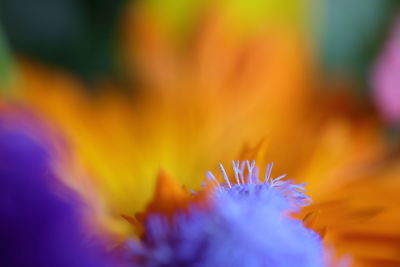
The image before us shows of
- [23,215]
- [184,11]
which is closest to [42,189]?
[23,215]

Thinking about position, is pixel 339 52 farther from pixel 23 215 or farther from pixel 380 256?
pixel 23 215

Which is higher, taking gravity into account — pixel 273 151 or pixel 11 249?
pixel 273 151

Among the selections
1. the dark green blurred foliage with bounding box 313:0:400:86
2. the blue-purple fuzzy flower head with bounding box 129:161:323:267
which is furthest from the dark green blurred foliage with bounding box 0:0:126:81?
the blue-purple fuzzy flower head with bounding box 129:161:323:267

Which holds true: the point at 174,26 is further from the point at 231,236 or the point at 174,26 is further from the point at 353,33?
the point at 231,236

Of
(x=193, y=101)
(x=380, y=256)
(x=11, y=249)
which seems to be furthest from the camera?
(x=193, y=101)

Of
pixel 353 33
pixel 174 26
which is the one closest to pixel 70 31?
pixel 174 26
